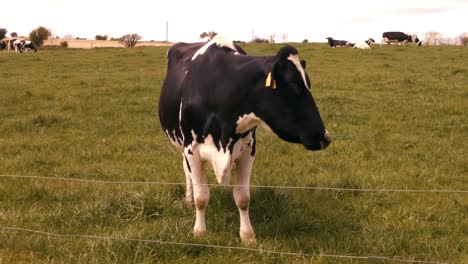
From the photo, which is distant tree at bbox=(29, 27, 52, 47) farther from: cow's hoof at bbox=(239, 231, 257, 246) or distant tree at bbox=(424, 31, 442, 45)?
cow's hoof at bbox=(239, 231, 257, 246)

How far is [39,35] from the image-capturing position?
6844cm

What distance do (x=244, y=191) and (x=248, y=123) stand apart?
2.65ft

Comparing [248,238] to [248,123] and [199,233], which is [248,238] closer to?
[199,233]

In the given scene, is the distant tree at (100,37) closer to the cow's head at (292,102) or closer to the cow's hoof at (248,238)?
the cow's hoof at (248,238)

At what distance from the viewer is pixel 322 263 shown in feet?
14.4

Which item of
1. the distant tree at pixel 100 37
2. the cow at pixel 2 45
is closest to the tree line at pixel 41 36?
the cow at pixel 2 45

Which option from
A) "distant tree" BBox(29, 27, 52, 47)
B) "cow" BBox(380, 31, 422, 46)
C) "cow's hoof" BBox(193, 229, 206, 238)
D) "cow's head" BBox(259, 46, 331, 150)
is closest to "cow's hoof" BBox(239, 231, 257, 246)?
"cow's hoof" BBox(193, 229, 206, 238)

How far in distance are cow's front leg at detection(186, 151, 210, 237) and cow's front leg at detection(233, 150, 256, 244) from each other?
1.05 ft

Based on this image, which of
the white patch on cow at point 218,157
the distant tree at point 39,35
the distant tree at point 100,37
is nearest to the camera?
the white patch on cow at point 218,157

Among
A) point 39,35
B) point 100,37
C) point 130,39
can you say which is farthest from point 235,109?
point 100,37

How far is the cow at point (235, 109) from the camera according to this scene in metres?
4.10

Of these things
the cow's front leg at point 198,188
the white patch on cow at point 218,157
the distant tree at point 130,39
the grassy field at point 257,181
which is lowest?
the grassy field at point 257,181

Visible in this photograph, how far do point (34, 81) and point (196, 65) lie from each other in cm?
1484

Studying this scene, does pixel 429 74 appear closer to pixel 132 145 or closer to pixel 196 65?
pixel 132 145
